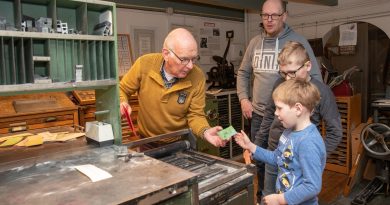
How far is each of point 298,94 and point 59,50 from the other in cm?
98

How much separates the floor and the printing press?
1524 mm

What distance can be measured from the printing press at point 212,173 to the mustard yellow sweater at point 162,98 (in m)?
0.26

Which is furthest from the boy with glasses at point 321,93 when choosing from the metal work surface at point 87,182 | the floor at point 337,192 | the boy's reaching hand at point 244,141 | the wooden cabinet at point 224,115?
the wooden cabinet at point 224,115

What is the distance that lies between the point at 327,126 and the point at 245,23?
3446 mm

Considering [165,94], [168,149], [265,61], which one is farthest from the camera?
[265,61]

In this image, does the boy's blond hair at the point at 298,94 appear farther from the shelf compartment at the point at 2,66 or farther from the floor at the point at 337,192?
the floor at the point at 337,192

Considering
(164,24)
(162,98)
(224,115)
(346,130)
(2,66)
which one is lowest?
(346,130)

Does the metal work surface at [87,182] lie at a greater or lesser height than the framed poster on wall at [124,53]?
lesser

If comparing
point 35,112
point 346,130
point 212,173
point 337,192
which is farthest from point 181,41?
point 346,130

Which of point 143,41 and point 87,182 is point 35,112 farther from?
point 87,182

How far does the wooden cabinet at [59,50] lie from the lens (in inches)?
43.4

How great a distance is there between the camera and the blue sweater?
1.25 metres

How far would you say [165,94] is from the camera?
5.82ft

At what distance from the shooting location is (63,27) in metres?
1.21
